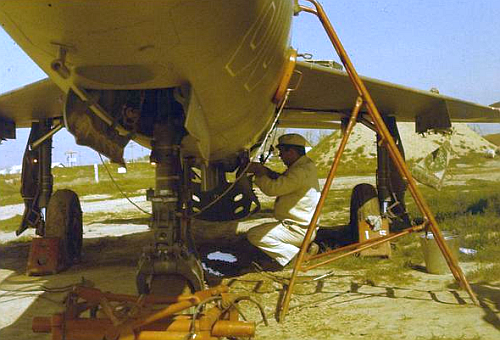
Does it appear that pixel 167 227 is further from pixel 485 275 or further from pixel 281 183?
pixel 485 275

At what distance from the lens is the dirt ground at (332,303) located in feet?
13.7

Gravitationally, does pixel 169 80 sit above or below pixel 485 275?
above

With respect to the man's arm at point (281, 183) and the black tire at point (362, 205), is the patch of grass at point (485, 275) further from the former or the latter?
the black tire at point (362, 205)


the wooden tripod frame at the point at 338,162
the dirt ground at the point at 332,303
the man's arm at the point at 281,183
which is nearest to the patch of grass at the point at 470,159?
the man's arm at the point at 281,183

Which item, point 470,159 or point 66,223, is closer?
point 66,223

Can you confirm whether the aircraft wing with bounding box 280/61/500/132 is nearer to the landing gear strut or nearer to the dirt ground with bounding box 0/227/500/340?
the dirt ground with bounding box 0/227/500/340

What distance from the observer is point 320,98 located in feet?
25.3

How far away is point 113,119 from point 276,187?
3179 millimetres

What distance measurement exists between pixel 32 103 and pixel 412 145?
31983 millimetres

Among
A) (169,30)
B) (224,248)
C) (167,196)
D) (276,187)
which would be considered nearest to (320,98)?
(276,187)

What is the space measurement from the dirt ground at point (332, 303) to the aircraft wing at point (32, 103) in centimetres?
230

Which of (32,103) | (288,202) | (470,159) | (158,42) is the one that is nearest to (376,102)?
(288,202)

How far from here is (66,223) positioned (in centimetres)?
771

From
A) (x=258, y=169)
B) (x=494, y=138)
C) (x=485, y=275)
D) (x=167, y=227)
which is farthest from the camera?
(x=494, y=138)
